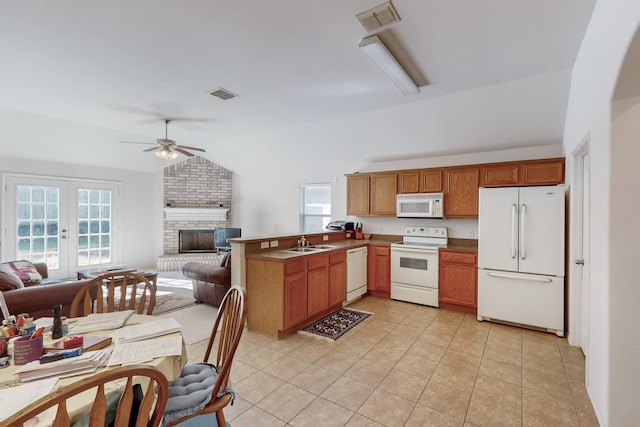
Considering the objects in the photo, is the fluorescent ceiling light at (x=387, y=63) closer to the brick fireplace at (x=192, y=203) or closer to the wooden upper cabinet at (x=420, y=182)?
the wooden upper cabinet at (x=420, y=182)

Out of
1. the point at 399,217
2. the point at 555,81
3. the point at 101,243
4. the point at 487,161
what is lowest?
the point at 101,243

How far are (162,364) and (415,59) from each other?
127 inches

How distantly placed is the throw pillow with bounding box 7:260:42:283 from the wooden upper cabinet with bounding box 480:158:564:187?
21.0ft

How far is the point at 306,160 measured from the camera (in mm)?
6473

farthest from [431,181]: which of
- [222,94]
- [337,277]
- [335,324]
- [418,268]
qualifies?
[222,94]

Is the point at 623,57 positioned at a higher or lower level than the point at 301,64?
lower

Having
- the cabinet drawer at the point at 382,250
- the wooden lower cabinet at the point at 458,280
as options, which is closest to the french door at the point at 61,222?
the cabinet drawer at the point at 382,250

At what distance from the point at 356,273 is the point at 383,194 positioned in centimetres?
151

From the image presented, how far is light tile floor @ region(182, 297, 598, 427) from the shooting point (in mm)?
2125

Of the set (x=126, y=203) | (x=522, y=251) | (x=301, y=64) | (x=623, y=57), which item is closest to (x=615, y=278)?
(x=623, y=57)

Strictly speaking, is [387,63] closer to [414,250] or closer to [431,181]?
[431,181]

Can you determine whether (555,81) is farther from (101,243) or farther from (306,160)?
(101,243)

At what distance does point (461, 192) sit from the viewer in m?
4.57

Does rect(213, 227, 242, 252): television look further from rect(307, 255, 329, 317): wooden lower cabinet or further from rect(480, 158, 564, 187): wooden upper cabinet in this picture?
rect(480, 158, 564, 187): wooden upper cabinet
